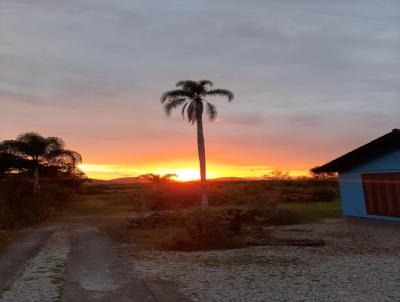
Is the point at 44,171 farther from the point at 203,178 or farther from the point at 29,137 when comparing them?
the point at 203,178

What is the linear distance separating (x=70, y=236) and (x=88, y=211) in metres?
18.0

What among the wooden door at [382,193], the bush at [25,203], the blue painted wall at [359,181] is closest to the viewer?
the wooden door at [382,193]

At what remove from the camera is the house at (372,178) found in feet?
58.4

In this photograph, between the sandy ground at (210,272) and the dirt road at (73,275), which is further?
the dirt road at (73,275)

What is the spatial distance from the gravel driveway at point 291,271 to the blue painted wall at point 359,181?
345 cm

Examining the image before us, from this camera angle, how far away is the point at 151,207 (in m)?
39.9

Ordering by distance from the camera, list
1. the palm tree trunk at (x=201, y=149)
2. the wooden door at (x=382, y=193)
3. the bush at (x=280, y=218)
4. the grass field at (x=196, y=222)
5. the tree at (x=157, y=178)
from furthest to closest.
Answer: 1. the tree at (x=157, y=178)
2. the palm tree trunk at (x=201, y=149)
3. the bush at (x=280, y=218)
4. the wooden door at (x=382, y=193)
5. the grass field at (x=196, y=222)

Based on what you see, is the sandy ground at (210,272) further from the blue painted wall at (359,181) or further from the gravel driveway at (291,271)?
the blue painted wall at (359,181)

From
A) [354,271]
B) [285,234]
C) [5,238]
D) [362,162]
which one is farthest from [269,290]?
[5,238]

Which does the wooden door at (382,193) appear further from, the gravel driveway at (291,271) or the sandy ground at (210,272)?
the gravel driveway at (291,271)

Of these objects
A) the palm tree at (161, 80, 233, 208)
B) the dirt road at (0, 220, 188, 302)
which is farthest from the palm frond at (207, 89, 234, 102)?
the dirt road at (0, 220, 188, 302)

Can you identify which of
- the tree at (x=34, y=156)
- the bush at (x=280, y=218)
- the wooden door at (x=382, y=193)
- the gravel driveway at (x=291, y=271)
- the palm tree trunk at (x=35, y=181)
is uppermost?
the tree at (x=34, y=156)

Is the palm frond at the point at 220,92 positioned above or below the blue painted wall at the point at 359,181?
above

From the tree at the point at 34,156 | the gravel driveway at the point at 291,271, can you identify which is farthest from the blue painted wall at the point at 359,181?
the tree at the point at 34,156
